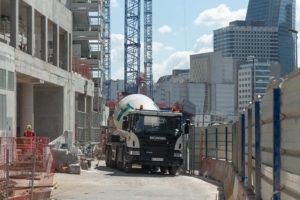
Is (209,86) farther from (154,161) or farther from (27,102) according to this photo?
(154,161)

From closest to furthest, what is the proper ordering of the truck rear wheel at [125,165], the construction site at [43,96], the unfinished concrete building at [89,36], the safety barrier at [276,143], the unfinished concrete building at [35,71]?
the safety barrier at [276,143]
the construction site at [43,96]
the truck rear wheel at [125,165]
the unfinished concrete building at [35,71]
the unfinished concrete building at [89,36]

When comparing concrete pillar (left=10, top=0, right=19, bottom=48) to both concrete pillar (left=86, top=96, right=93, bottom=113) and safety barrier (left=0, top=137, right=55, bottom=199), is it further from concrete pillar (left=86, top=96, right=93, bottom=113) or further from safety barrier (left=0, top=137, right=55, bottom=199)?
concrete pillar (left=86, top=96, right=93, bottom=113)

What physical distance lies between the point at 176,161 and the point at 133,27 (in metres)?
92.0

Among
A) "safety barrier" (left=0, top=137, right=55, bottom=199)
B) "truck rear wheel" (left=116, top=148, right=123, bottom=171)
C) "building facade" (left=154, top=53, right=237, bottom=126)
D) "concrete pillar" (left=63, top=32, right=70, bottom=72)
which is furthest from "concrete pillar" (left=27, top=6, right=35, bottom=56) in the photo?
"building facade" (left=154, top=53, right=237, bottom=126)

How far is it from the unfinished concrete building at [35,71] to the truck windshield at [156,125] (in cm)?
657

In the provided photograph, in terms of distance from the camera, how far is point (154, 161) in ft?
97.6

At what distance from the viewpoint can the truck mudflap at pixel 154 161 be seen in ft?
97.0

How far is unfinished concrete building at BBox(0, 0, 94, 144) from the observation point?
104 ft

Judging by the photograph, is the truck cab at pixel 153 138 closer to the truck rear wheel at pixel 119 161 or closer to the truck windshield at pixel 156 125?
the truck windshield at pixel 156 125

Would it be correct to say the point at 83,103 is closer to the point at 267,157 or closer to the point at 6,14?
the point at 6,14

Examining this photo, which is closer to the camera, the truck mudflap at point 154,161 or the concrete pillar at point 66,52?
the truck mudflap at point 154,161

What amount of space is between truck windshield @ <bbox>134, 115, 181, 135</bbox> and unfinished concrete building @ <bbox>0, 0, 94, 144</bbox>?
6.57 meters

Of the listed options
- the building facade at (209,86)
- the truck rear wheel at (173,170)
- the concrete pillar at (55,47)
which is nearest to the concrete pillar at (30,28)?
the concrete pillar at (55,47)

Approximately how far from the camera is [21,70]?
34500 millimetres
